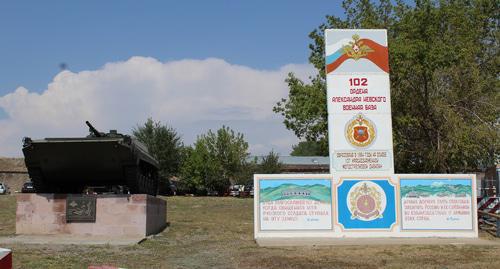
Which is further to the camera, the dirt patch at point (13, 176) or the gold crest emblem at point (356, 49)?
the dirt patch at point (13, 176)

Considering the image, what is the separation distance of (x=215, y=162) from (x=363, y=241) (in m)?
46.3

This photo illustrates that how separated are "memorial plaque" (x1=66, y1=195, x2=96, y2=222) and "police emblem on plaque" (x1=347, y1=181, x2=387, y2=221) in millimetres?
6408

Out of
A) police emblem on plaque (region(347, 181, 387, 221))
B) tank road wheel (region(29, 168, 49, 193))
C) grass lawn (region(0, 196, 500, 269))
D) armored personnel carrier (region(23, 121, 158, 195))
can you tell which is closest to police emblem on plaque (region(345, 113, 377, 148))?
police emblem on plaque (region(347, 181, 387, 221))

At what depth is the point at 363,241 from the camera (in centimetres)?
1374

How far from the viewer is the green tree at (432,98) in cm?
2408

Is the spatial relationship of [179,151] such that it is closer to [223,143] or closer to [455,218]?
[223,143]

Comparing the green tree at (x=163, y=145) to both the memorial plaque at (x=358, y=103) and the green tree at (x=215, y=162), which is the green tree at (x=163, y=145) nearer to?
the green tree at (x=215, y=162)

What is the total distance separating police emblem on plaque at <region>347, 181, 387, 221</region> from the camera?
48.0 ft

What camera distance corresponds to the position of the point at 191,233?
52.0 feet

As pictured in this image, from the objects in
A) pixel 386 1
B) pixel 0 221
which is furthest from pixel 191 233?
pixel 386 1

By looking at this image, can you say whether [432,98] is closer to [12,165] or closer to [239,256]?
[239,256]

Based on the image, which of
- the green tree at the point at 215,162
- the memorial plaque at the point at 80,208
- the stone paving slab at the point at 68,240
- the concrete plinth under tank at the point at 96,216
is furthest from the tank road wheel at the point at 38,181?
the green tree at the point at 215,162

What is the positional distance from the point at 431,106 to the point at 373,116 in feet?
37.0

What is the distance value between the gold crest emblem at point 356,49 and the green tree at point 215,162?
44.1m
